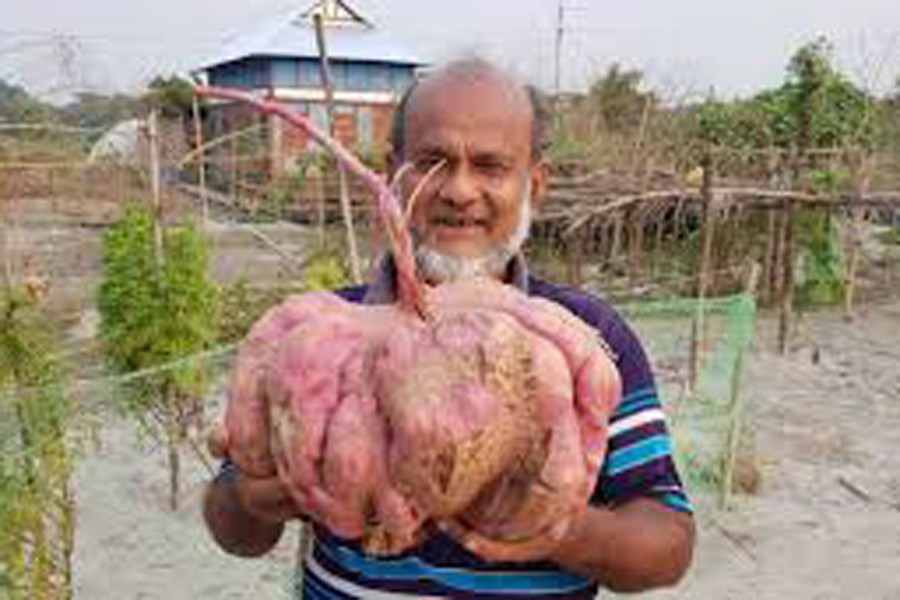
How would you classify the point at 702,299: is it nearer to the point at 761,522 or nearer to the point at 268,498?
the point at 761,522

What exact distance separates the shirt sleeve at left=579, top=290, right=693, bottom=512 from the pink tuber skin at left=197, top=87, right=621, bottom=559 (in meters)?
0.34

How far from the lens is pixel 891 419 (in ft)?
26.6

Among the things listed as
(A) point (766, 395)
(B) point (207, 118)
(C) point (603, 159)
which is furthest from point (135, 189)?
(A) point (766, 395)

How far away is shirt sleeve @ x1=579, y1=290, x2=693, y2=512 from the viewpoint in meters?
1.42

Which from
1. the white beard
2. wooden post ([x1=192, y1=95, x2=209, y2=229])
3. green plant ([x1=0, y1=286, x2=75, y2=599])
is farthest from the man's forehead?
green plant ([x1=0, y1=286, x2=75, y2=599])

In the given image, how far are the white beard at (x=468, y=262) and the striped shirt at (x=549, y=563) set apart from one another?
6cm

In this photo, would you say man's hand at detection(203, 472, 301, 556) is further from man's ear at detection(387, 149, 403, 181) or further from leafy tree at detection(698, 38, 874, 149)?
leafy tree at detection(698, 38, 874, 149)

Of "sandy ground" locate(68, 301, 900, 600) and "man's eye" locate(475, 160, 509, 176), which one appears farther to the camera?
Result: "sandy ground" locate(68, 301, 900, 600)

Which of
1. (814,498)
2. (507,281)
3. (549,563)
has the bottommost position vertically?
(814,498)

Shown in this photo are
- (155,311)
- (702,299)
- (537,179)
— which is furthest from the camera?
(702,299)

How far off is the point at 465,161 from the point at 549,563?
52 centimetres

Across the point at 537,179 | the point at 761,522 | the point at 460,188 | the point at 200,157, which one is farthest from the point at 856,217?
the point at 460,188

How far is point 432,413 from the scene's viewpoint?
39.1 inches

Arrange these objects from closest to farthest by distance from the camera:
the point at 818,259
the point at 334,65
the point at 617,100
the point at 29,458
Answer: the point at 29,458
the point at 818,259
the point at 617,100
the point at 334,65
